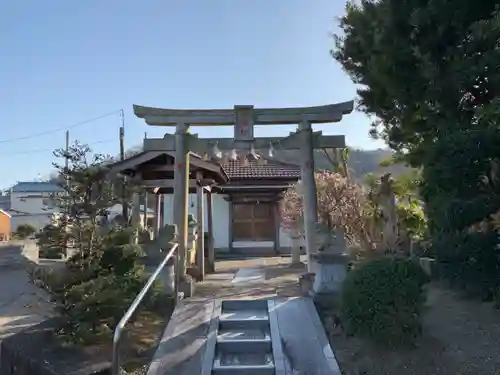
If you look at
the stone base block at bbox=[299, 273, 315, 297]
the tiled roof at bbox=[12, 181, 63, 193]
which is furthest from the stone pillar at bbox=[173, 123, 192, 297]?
the tiled roof at bbox=[12, 181, 63, 193]

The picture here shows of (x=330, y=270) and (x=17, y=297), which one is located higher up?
(x=330, y=270)

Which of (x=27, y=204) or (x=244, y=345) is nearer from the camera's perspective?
(x=244, y=345)

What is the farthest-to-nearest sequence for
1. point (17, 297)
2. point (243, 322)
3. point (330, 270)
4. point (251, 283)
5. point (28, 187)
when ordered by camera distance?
1. point (28, 187)
2. point (17, 297)
3. point (251, 283)
4. point (330, 270)
5. point (243, 322)

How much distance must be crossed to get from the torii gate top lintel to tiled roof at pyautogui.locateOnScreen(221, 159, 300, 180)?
9.98 metres

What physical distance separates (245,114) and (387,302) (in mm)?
4676

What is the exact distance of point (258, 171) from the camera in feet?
63.6

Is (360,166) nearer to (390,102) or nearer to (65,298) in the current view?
(390,102)

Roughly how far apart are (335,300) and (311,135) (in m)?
3.18

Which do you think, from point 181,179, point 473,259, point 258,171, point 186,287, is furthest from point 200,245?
point 258,171

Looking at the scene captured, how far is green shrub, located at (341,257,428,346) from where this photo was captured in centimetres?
465

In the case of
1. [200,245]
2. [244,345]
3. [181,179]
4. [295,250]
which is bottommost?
[244,345]

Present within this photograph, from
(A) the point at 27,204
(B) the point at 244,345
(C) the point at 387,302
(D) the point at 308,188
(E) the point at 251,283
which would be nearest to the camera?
(C) the point at 387,302

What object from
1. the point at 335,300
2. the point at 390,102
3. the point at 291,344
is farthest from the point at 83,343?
the point at 390,102

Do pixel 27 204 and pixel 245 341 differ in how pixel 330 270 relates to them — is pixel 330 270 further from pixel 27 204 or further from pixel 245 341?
pixel 27 204
